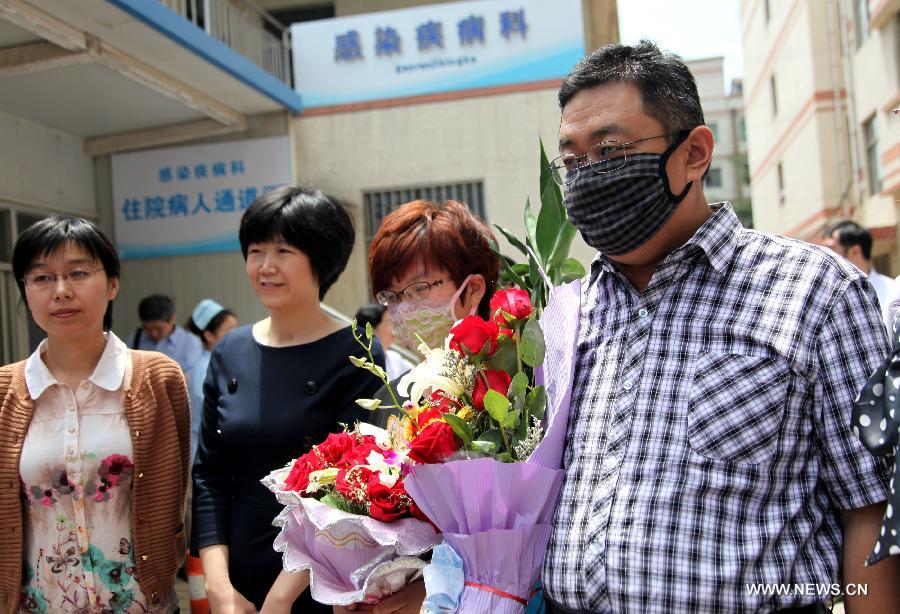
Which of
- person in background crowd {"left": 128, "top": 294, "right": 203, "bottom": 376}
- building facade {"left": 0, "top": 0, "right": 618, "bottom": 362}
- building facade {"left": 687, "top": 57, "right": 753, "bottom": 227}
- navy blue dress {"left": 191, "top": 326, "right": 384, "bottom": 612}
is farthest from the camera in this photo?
building facade {"left": 687, "top": 57, "right": 753, "bottom": 227}

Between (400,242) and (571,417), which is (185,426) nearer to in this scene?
(400,242)

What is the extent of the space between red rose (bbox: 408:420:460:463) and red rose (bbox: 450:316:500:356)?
0.17 meters

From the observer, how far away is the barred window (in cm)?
824

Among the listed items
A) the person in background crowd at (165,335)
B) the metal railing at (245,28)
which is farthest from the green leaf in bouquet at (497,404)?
the metal railing at (245,28)

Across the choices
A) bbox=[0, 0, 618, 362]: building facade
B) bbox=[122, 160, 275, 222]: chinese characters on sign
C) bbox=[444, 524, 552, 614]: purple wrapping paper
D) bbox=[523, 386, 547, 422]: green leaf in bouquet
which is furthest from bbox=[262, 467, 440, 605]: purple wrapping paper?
bbox=[122, 160, 275, 222]: chinese characters on sign

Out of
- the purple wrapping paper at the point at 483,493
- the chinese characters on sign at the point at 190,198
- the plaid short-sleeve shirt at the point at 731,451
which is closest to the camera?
the plaid short-sleeve shirt at the point at 731,451

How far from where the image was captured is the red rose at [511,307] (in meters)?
1.54

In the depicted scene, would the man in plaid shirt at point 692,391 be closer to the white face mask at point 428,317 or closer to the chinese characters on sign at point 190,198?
the white face mask at point 428,317

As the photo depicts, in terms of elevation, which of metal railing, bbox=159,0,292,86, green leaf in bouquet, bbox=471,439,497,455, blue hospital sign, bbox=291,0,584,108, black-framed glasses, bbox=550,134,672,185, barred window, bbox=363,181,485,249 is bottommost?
green leaf in bouquet, bbox=471,439,497,455

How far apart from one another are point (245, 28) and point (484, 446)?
7.91m

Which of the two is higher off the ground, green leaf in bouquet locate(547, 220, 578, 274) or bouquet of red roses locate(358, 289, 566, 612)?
green leaf in bouquet locate(547, 220, 578, 274)

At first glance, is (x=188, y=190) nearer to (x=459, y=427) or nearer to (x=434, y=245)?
(x=434, y=245)

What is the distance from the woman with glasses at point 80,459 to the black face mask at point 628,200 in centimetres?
→ 149

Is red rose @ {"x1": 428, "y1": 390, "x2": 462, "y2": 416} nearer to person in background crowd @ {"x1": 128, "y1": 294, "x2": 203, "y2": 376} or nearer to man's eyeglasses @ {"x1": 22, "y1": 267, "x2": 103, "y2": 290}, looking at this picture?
man's eyeglasses @ {"x1": 22, "y1": 267, "x2": 103, "y2": 290}
